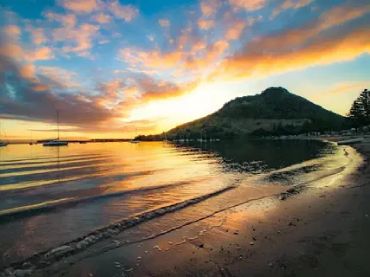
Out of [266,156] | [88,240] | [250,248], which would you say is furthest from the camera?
[266,156]

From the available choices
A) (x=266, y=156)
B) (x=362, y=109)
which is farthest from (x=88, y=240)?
(x=362, y=109)

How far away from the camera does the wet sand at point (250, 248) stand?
860 centimetres

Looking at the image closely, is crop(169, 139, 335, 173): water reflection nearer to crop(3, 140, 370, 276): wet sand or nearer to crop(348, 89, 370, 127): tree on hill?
crop(3, 140, 370, 276): wet sand

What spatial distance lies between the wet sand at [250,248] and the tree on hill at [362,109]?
147060 millimetres

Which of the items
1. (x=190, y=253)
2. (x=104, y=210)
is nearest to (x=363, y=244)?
(x=190, y=253)

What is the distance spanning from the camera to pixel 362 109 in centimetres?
14450

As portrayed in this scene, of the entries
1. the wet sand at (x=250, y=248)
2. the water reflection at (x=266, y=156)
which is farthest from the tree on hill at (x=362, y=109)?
the wet sand at (x=250, y=248)

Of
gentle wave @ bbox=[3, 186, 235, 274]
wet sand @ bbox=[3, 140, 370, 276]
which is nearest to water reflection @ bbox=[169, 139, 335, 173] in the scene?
gentle wave @ bbox=[3, 186, 235, 274]

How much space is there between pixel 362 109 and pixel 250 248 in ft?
517

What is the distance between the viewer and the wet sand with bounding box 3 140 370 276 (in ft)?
28.2

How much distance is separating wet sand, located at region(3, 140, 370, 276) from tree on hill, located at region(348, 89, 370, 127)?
482ft

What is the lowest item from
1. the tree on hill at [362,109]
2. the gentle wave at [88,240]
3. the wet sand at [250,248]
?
the gentle wave at [88,240]

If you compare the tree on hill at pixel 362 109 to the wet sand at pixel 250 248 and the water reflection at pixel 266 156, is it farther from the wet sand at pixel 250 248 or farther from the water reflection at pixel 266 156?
the wet sand at pixel 250 248

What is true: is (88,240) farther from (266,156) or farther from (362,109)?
(362,109)
